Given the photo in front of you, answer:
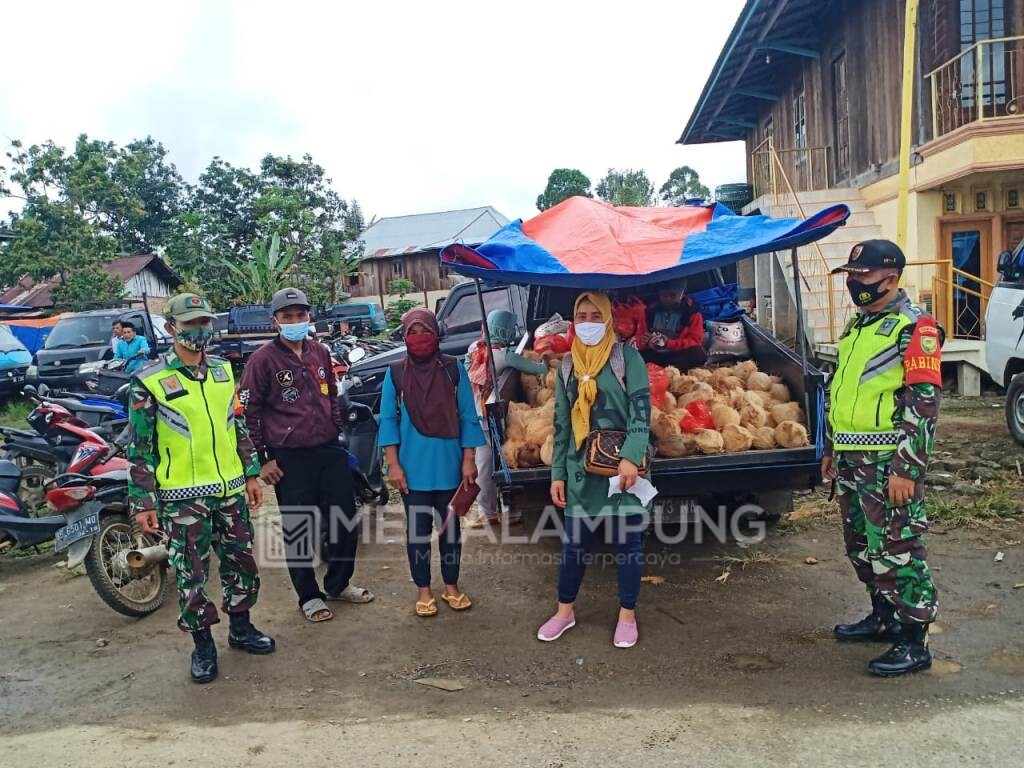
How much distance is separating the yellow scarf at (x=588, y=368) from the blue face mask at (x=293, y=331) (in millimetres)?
1520

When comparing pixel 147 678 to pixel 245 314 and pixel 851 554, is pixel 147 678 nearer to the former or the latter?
pixel 851 554

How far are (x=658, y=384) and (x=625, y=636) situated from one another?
156 centimetres

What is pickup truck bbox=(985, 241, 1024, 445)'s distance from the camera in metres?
6.96

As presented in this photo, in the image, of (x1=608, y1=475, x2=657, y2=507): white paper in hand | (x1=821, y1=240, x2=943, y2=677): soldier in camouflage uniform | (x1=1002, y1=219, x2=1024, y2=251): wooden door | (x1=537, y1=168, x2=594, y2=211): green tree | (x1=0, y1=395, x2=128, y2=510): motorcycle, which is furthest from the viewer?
(x1=537, y1=168, x2=594, y2=211): green tree

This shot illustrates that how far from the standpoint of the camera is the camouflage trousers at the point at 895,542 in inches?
130

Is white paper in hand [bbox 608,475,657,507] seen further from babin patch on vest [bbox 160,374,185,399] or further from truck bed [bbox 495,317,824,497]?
babin patch on vest [bbox 160,374,185,399]

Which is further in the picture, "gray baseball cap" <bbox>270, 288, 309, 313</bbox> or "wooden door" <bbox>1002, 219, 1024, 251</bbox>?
"wooden door" <bbox>1002, 219, 1024, 251</bbox>

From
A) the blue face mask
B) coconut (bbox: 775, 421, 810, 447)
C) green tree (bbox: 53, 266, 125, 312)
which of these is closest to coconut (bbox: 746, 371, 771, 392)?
coconut (bbox: 775, 421, 810, 447)

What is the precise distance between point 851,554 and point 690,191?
1953 inches

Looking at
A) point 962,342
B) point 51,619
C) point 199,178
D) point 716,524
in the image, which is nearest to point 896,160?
point 962,342

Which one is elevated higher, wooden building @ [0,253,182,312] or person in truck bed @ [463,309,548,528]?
wooden building @ [0,253,182,312]

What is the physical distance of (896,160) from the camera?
1221cm

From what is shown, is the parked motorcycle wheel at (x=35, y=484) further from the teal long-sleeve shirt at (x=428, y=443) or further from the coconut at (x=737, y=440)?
the coconut at (x=737, y=440)

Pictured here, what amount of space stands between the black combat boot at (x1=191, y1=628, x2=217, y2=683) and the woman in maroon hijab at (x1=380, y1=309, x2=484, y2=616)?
1111mm
